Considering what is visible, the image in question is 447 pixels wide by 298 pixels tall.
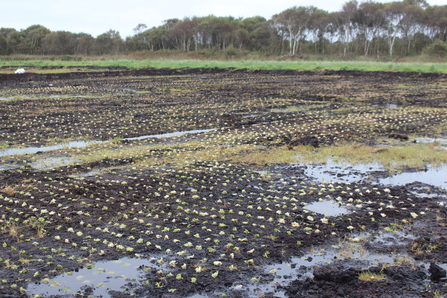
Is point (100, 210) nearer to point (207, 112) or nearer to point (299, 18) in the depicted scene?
point (207, 112)

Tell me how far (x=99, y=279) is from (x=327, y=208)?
460 centimetres

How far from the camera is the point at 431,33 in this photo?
275 ft

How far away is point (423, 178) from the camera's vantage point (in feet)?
34.0

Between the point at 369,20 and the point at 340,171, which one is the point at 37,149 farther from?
the point at 369,20

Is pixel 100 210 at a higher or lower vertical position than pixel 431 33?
lower

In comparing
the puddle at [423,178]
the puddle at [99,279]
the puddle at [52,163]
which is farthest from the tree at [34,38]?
the puddle at [99,279]

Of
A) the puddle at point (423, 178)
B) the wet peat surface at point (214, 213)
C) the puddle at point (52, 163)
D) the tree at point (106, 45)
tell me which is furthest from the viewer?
the tree at point (106, 45)

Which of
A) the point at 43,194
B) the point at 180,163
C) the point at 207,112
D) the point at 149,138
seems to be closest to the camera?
the point at 43,194

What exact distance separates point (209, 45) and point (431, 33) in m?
46.5

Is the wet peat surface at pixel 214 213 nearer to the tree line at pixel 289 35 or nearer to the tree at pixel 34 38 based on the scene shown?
the tree line at pixel 289 35

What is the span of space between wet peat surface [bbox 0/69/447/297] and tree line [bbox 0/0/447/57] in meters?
66.8

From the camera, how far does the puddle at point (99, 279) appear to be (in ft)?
18.7

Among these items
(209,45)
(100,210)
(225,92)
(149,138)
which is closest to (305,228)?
(100,210)

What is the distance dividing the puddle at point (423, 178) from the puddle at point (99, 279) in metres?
6.37
